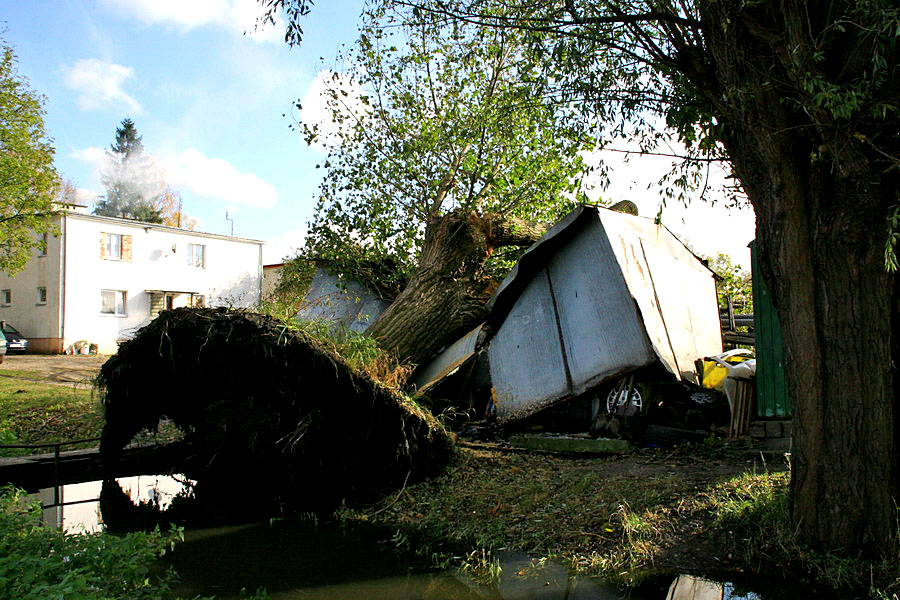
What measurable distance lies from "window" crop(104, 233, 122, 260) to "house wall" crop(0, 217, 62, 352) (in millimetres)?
2061

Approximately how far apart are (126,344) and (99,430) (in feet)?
13.4

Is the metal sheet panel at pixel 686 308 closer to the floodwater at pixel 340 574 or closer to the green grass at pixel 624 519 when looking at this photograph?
the green grass at pixel 624 519

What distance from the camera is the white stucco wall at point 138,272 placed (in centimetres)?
3097

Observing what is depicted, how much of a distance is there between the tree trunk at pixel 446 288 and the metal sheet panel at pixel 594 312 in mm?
1996

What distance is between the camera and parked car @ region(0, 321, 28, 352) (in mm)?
29125

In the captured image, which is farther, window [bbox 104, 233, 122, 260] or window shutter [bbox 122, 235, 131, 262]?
window shutter [bbox 122, 235, 131, 262]

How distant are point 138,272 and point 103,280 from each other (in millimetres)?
1735

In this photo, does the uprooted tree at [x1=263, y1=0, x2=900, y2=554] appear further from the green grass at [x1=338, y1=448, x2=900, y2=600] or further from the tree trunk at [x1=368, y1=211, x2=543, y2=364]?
the tree trunk at [x1=368, y1=211, x2=543, y2=364]

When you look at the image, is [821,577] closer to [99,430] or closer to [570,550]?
[570,550]

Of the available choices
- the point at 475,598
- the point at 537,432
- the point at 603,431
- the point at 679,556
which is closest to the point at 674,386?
the point at 603,431

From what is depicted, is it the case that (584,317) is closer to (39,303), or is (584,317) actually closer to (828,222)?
(828,222)

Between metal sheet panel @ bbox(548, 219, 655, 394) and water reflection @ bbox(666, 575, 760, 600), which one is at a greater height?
metal sheet panel @ bbox(548, 219, 655, 394)

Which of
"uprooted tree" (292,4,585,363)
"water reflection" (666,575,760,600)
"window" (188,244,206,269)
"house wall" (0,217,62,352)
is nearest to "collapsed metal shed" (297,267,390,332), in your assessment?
"uprooted tree" (292,4,585,363)

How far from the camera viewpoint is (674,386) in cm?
952
